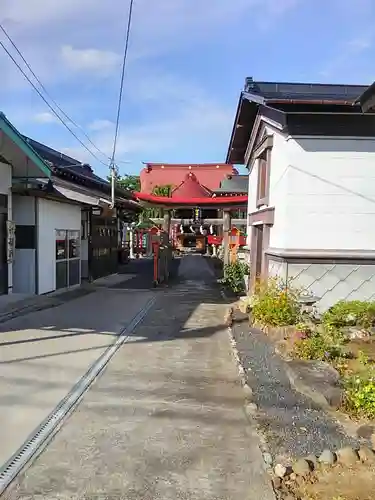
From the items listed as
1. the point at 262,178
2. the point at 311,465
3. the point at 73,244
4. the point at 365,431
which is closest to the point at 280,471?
the point at 311,465

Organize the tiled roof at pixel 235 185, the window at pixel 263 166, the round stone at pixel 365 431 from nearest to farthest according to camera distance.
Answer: the round stone at pixel 365 431 < the window at pixel 263 166 < the tiled roof at pixel 235 185

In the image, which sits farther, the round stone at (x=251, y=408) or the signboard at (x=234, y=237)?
the signboard at (x=234, y=237)

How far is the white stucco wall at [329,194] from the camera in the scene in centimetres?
863

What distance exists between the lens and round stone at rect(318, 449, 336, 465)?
3613 mm

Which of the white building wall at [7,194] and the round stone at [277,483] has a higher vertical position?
the white building wall at [7,194]

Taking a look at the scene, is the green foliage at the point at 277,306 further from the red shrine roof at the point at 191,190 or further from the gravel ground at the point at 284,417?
the red shrine roof at the point at 191,190

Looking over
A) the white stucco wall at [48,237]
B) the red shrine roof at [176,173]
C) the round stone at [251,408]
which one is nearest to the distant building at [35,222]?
the white stucco wall at [48,237]

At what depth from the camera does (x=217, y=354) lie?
7.39 m

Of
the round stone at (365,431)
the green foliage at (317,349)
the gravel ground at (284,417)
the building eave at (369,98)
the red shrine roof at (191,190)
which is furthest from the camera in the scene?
the red shrine roof at (191,190)

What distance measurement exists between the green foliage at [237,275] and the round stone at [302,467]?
1095 centimetres

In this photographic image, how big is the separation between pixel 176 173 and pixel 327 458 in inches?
1712

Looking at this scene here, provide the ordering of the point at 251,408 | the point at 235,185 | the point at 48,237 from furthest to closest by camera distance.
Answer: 1. the point at 235,185
2. the point at 48,237
3. the point at 251,408

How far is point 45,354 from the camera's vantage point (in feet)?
23.0

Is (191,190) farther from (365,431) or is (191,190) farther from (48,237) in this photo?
(365,431)
